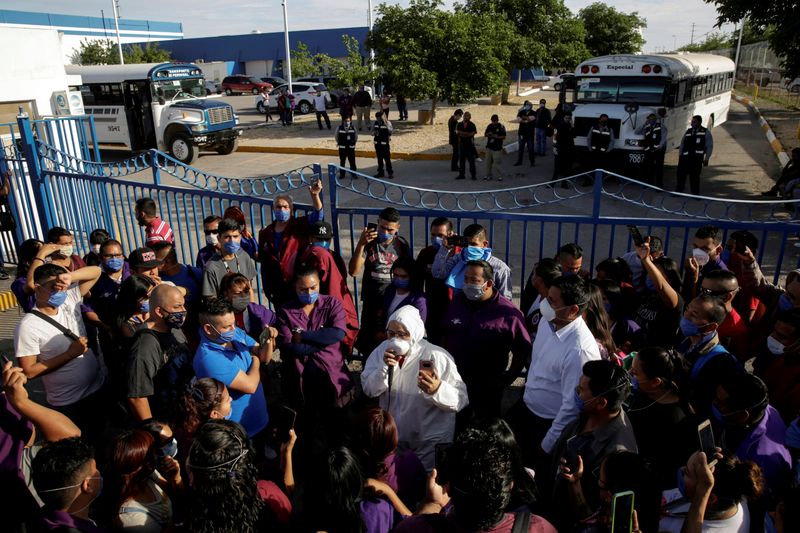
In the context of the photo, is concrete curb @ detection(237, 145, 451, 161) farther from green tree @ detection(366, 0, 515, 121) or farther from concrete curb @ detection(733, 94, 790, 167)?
concrete curb @ detection(733, 94, 790, 167)

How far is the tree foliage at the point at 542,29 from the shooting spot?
29.1 metres

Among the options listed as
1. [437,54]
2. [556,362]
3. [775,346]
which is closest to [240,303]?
[556,362]

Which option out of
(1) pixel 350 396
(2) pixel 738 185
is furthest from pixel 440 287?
(2) pixel 738 185

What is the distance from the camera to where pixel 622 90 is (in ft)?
43.9

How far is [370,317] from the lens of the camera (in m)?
4.66

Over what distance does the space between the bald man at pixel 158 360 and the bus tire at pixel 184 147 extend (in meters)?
14.1

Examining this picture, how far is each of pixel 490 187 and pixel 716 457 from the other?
36.7ft

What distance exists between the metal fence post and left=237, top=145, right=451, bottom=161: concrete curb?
36.0 ft

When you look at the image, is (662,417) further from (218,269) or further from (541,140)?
(541,140)

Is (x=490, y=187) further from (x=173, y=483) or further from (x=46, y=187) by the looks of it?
(x=173, y=483)

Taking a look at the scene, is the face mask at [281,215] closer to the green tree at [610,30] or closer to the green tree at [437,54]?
the green tree at [437,54]

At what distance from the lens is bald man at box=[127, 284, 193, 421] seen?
346 cm

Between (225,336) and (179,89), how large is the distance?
16.1 metres

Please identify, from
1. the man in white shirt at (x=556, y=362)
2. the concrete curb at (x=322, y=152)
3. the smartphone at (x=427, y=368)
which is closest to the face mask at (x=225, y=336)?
the smartphone at (x=427, y=368)
